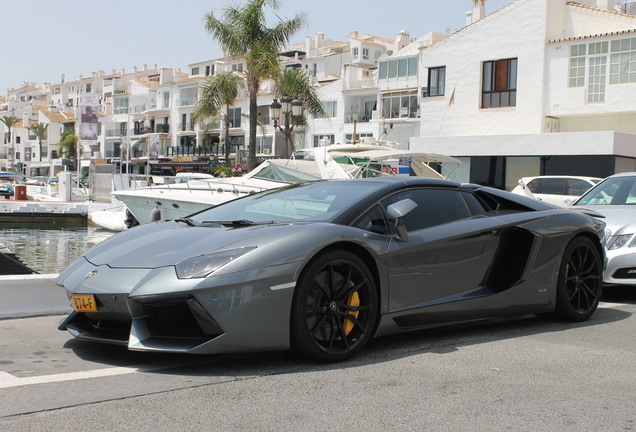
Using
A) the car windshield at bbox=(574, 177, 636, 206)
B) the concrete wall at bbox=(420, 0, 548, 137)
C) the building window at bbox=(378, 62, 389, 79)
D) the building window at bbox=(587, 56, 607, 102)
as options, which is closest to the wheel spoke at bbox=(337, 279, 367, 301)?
the car windshield at bbox=(574, 177, 636, 206)

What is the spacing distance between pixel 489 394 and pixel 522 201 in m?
2.58

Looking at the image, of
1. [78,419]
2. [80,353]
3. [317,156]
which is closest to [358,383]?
[78,419]

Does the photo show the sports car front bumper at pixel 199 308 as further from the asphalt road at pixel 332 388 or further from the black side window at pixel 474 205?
the black side window at pixel 474 205

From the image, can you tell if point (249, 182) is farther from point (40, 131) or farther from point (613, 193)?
point (40, 131)

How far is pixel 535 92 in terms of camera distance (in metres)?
34.9

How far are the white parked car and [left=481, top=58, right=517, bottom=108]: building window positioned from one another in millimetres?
17254

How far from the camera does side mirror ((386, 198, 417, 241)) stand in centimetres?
493

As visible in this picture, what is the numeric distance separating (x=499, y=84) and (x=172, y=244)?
111ft

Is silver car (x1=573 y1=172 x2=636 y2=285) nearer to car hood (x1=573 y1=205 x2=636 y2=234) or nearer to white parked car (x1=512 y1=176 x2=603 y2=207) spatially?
car hood (x1=573 y1=205 x2=636 y2=234)

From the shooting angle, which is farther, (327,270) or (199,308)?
(327,270)

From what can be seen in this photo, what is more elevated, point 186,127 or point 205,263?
point 186,127

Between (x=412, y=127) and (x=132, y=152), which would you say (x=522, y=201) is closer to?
(x=412, y=127)

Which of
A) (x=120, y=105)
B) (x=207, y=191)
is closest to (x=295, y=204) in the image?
(x=207, y=191)

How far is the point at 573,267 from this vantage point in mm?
6305
